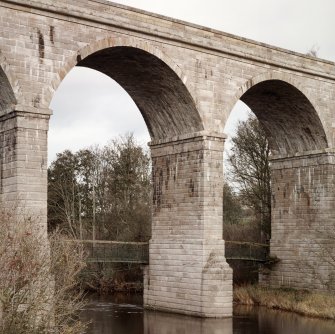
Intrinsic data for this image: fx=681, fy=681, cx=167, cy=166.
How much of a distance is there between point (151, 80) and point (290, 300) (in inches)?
405

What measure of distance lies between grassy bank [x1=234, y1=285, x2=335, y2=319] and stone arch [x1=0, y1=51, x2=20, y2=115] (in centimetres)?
1328

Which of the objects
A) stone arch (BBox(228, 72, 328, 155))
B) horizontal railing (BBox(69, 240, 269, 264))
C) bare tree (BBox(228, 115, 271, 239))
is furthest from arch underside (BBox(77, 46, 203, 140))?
bare tree (BBox(228, 115, 271, 239))

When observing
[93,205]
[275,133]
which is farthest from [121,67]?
[93,205]

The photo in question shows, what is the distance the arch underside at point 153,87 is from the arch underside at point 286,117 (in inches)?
164

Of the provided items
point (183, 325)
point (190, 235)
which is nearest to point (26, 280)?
point (183, 325)

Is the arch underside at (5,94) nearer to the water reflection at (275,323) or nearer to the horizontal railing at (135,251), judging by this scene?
the horizontal railing at (135,251)

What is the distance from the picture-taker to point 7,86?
1853 cm

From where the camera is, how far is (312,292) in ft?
89.4

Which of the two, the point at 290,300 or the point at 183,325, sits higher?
the point at 290,300

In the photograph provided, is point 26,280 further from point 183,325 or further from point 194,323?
point 194,323

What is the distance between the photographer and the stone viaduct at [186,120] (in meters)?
18.8

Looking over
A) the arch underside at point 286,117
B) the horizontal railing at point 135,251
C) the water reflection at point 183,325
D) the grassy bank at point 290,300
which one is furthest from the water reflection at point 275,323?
the arch underside at point 286,117

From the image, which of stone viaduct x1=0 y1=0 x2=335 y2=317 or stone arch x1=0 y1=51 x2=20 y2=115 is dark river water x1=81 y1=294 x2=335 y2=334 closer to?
stone viaduct x1=0 y1=0 x2=335 y2=317

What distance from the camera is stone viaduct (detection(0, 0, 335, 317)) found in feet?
61.6
